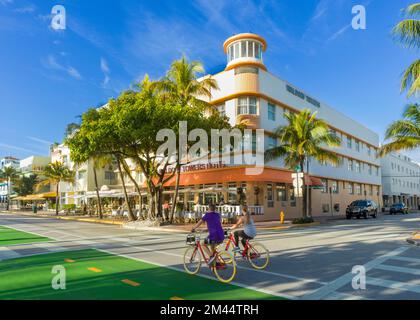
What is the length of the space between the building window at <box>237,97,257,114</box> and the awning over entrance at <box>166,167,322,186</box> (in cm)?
539

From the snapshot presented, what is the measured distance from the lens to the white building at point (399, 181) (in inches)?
2712

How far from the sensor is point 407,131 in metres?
19.2

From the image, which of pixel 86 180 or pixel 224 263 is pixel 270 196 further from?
pixel 86 180

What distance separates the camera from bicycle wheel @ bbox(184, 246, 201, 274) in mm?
8523

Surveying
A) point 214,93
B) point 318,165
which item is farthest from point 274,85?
→ point 318,165

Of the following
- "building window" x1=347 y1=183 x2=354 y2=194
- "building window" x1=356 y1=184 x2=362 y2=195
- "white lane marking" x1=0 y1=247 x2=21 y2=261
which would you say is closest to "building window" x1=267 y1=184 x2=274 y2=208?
"white lane marking" x1=0 y1=247 x2=21 y2=261

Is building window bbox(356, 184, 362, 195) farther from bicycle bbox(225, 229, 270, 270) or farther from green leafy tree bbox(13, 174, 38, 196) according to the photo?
green leafy tree bbox(13, 174, 38, 196)

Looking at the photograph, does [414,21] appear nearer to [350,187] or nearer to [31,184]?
[350,187]

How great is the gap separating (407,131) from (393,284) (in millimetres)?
14784

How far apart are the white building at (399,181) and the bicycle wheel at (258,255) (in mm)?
64333

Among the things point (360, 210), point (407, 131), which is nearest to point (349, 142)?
point (360, 210)

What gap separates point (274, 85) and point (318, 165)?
1300cm

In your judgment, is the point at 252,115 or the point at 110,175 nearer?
the point at 252,115
